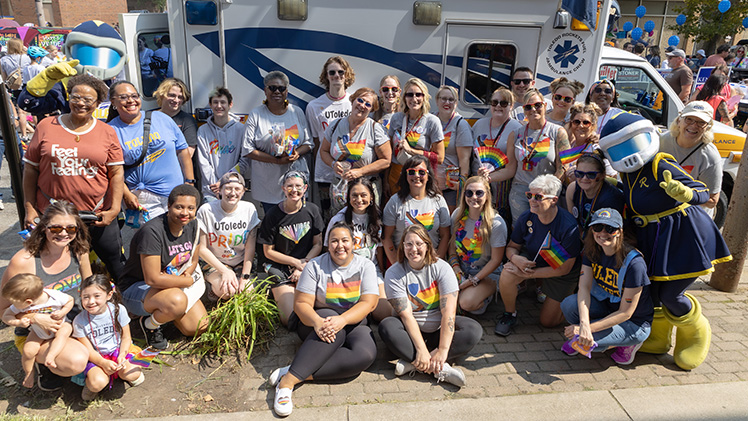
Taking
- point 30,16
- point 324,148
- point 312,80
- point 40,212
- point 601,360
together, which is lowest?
point 601,360

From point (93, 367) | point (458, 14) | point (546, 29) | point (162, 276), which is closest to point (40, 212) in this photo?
point (162, 276)

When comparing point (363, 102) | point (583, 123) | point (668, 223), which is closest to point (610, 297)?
point (668, 223)

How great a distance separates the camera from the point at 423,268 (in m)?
3.71

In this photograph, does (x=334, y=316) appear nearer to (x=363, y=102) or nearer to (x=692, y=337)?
(x=363, y=102)

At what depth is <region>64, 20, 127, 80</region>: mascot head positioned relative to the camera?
5.30 meters

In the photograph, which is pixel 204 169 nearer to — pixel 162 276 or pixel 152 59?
pixel 162 276

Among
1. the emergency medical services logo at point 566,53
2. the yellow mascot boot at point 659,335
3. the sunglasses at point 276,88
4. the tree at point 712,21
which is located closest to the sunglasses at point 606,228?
the yellow mascot boot at point 659,335

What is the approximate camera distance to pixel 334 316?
3576mm

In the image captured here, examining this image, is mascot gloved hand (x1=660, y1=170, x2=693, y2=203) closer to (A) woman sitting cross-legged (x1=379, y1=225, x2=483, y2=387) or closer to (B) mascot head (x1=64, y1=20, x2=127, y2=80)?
(A) woman sitting cross-legged (x1=379, y1=225, x2=483, y2=387)

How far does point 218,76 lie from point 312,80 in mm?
926

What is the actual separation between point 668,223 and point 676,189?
340mm

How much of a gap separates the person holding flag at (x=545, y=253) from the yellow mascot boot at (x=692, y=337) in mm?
754

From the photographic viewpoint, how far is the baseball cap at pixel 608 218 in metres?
3.42

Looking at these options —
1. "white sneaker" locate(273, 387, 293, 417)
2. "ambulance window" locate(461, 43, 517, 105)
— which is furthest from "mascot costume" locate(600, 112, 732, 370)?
"white sneaker" locate(273, 387, 293, 417)
